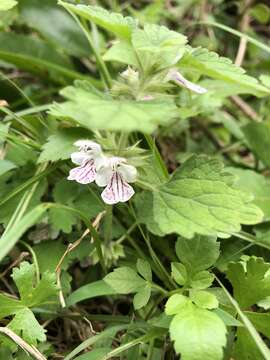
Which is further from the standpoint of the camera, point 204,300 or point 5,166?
point 5,166

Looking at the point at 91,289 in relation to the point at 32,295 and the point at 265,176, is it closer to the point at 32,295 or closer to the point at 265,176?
the point at 32,295

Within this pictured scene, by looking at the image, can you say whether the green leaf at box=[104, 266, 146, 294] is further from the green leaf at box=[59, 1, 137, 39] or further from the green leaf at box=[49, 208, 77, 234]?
the green leaf at box=[59, 1, 137, 39]

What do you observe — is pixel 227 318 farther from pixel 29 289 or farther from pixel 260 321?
pixel 29 289

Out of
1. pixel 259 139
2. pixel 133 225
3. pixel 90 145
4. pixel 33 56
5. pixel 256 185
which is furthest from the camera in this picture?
pixel 33 56

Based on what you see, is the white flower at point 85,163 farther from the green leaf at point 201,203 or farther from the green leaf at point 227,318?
the green leaf at point 227,318

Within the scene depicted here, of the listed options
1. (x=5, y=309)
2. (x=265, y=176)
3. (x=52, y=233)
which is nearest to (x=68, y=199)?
(x=52, y=233)

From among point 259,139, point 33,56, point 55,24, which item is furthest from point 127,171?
point 55,24
